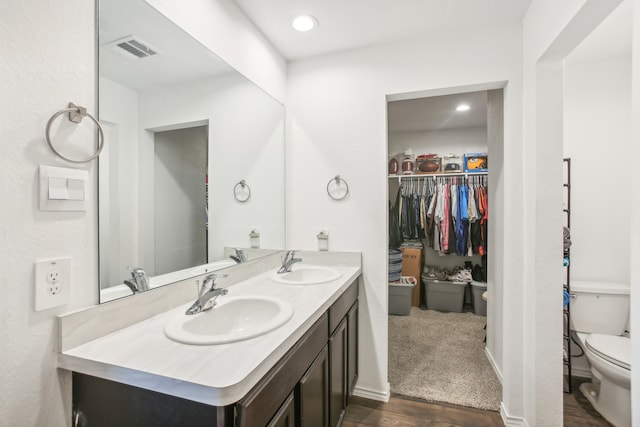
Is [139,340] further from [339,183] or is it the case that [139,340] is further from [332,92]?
[332,92]

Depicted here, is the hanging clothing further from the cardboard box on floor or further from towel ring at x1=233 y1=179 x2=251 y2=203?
towel ring at x1=233 y1=179 x2=251 y2=203

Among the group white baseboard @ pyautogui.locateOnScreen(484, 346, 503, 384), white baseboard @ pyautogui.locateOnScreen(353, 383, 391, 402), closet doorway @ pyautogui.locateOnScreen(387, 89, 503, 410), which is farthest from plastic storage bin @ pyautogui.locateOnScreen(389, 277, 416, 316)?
white baseboard @ pyautogui.locateOnScreen(353, 383, 391, 402)

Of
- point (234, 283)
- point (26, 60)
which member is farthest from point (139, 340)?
point (26, 60)

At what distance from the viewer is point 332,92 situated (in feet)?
6.52

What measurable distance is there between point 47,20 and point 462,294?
383cm

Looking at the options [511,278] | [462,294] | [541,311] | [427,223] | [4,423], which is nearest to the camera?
[4,423]

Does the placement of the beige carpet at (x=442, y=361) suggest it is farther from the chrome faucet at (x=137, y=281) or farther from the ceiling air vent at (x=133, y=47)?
the ceiling air vent at (x=133, y=47)

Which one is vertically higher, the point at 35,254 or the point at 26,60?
the point at 26,60

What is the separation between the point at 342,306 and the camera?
156 centimetres

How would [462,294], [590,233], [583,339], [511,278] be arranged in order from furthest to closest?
[462,294]
[590,233]
[583,339]
[511,278]

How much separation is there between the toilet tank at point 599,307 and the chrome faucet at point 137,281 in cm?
263

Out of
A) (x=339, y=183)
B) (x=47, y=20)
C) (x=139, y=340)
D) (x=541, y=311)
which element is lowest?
(x=541, y=311)

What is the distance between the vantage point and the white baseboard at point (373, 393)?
1875 millimetres

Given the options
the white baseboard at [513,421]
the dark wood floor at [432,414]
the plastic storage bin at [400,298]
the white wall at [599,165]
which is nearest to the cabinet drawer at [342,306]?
the dark wood floor at [432,414]
